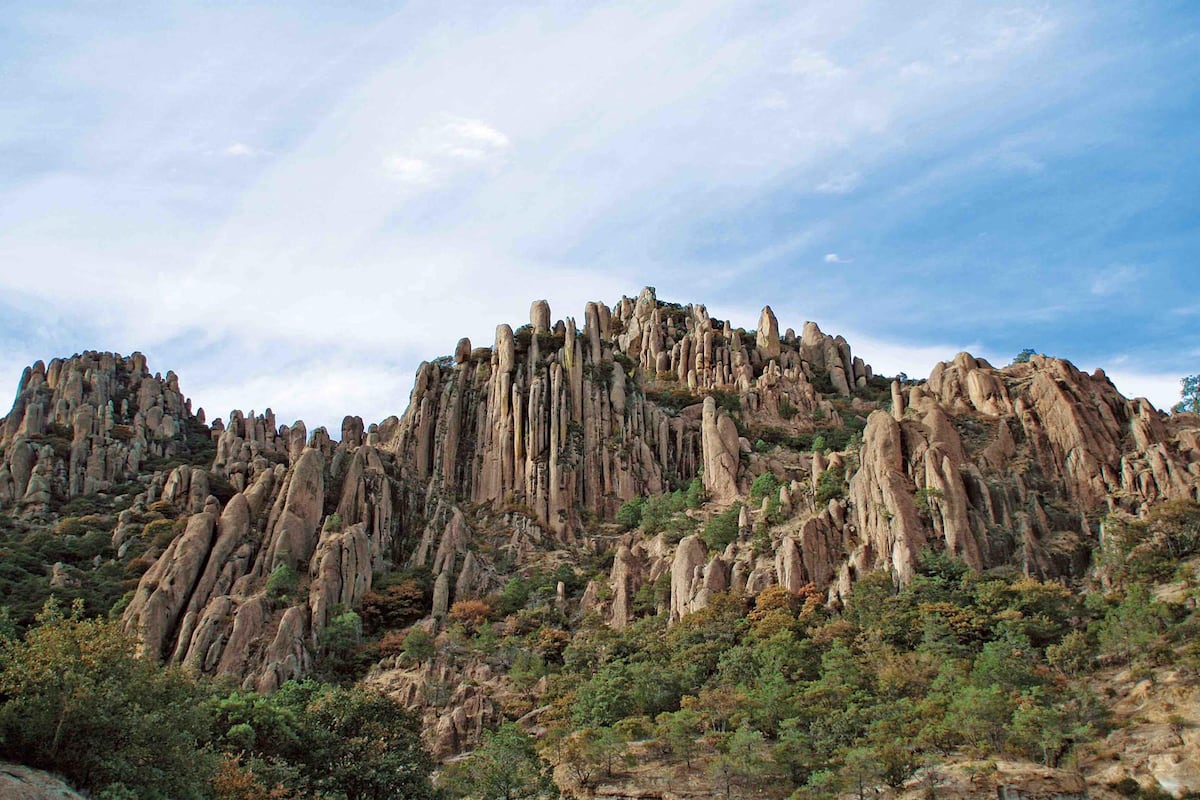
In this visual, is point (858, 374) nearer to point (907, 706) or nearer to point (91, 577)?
point (907, 706)

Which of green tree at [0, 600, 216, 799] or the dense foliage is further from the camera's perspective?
the dense foliage

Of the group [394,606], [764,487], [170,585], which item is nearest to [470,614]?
[394,606]

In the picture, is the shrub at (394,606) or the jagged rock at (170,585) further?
the shrub at (394,606)

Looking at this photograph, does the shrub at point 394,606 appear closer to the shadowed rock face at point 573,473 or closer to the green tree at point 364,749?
the shadowed rock face at point 573,473

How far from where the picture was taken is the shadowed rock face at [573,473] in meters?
58.3

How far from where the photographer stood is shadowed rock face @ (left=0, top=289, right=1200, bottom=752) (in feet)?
191

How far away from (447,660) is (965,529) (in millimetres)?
30719

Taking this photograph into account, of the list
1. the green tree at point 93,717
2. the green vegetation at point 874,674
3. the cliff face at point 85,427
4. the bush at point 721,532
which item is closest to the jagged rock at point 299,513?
the green vegetation at point 874,674

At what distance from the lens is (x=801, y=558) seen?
59562mm

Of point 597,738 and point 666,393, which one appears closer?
point 597,738

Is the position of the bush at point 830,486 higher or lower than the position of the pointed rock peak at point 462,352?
lower

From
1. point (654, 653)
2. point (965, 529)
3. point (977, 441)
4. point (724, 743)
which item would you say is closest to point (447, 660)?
point (654, 653)

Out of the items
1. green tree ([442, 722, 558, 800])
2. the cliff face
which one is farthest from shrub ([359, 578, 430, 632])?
the cliff face

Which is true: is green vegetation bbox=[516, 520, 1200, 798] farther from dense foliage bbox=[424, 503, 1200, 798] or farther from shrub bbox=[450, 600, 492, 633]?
shrub bbox=[450, 600, 492, 633]
